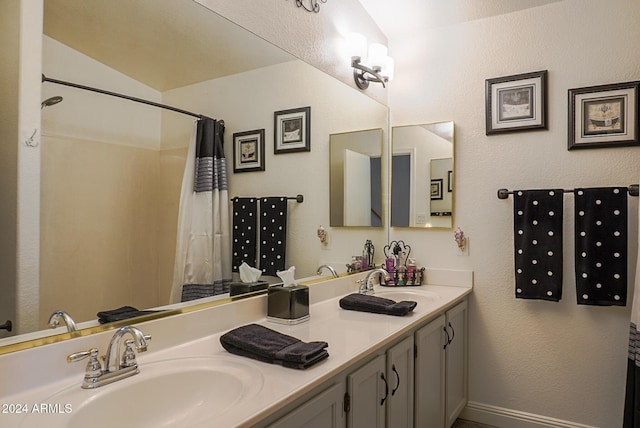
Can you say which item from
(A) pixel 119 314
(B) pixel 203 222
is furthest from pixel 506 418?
(A) pixel 119 314

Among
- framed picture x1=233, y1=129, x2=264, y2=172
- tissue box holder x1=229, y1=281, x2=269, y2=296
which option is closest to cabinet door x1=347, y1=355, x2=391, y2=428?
tissue box holder x1=229, y1=281, x2=269, y2=296

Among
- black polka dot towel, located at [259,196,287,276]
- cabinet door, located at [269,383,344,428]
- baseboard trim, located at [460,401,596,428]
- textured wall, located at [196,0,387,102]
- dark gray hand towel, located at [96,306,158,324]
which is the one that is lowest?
baseboard trim, located at [460,401,596,428]

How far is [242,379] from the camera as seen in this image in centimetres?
116

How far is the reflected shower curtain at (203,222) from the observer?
1521mm

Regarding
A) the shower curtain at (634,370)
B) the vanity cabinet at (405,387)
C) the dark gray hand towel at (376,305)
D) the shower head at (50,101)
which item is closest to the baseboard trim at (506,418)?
the vanity cabinet at (405,387)

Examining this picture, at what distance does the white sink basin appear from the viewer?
968 mm

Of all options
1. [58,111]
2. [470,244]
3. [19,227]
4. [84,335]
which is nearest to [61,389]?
[84,335]

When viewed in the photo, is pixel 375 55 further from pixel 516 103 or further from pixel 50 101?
pixel 50 101

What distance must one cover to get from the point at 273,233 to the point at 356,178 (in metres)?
0.90

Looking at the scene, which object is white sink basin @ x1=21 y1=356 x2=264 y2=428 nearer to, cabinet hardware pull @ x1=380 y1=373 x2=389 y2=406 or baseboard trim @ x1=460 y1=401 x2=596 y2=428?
cabinet hardware pull @ x1=380 y1=373 x2=389 y2=406

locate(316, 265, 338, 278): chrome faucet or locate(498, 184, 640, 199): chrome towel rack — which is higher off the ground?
locate(498, 184, 640, 199): chrome towel rack

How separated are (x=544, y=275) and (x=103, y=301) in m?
2.17

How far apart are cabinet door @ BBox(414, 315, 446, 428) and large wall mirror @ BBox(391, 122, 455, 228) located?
795mm

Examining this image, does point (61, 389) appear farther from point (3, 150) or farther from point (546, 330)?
point (546, 330)
